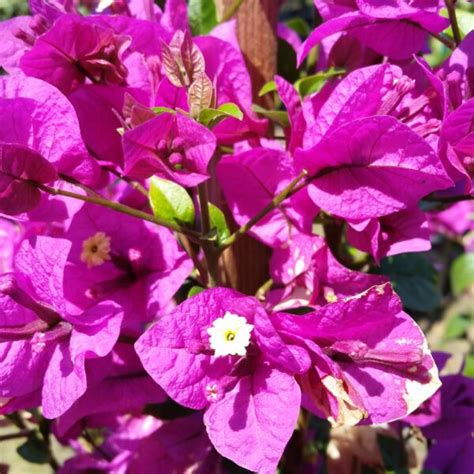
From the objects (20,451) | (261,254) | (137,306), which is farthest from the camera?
(20,451)

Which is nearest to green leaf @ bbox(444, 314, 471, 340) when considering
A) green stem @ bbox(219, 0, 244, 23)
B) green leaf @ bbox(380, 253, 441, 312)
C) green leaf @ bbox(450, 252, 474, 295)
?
green leaf @ bbox(450, 252, 474, 295)

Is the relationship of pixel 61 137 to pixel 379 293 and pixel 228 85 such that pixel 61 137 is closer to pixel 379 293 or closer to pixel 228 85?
pixel 228 85

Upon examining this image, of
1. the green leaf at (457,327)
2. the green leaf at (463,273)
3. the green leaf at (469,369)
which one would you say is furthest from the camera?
the green leaf at (457,327)

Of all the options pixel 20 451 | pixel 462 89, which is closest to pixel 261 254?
pixel 462 89

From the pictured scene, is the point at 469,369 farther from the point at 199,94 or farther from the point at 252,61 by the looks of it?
the point at 199,94

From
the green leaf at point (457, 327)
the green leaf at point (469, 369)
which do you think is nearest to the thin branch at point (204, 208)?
the green leaf at point (469, 369)

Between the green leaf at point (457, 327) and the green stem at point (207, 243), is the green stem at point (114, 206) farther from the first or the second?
the green leaf at point (457, 327)

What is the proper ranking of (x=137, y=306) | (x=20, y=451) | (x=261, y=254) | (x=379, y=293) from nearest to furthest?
1. (x=379, y=293)
2. (x=137, y=306)
3. (x=261, y=254)
4. (x=20, y=451)
